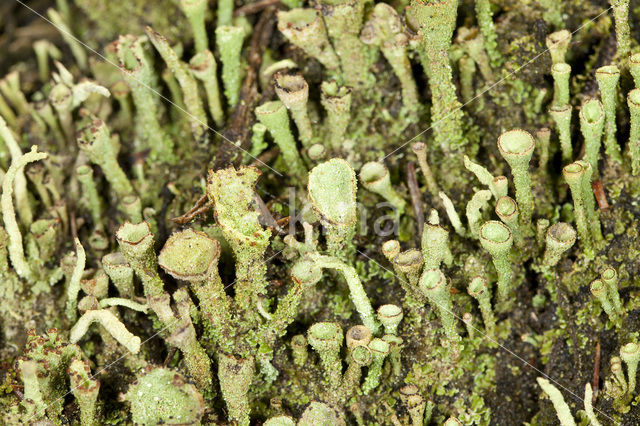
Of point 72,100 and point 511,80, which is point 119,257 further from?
point 511,80

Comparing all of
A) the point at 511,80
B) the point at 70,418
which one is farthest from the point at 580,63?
the point at 70,418

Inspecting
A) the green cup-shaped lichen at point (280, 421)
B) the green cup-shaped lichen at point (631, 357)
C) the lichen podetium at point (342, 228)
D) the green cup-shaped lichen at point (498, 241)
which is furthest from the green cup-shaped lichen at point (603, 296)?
the green cup-shaped lichen at point (280, 421)

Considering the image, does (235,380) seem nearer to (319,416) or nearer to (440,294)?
(319,416)

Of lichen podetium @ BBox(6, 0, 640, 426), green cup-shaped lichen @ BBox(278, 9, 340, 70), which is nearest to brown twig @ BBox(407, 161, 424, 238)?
lichen podetium @ BBox(6, 0, 640, 426)

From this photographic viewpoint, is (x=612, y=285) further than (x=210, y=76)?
No

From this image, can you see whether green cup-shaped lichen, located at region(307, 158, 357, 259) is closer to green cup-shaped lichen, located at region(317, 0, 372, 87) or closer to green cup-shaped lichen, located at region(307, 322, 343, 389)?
green cup-shaped lichen, located at region(307, 322, 343, 389)

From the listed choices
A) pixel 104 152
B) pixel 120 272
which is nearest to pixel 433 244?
pixel 120 272
